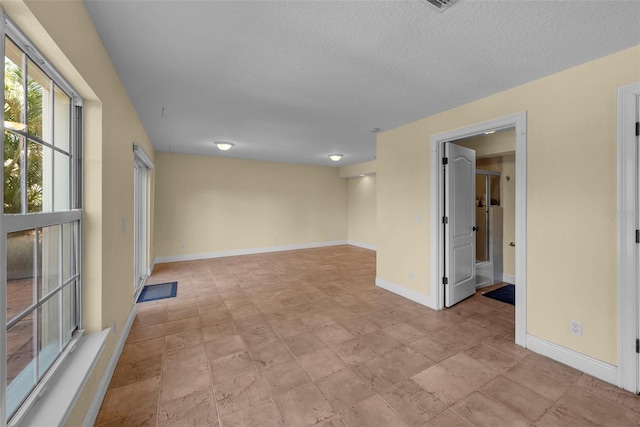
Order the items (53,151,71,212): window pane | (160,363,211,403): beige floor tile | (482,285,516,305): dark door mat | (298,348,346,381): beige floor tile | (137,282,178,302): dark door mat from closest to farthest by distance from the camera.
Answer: (53,151,71,212): window pane
(160,363,211,403): beige floor tile
(298,348,346,381): beige floor tile
(482,285,516,305): dark door mat
(137,282,178,302): dark door mat

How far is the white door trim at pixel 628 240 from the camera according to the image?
188 centimetres

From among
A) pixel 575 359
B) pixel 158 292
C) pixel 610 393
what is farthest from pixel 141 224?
pixel 610 393

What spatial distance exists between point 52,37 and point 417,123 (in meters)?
3.53

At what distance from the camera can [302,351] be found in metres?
2.39

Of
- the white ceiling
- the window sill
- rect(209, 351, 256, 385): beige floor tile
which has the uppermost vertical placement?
the white ceiling

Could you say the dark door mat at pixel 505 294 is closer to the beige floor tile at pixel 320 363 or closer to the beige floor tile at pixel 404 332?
the beige floor tile at pixel 404 332

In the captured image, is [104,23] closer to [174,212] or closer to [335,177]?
[174,212]

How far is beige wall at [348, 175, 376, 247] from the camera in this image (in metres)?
7.77

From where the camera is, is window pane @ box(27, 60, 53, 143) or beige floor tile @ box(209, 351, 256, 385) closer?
window pane @ box(27, 60, 53, 143)

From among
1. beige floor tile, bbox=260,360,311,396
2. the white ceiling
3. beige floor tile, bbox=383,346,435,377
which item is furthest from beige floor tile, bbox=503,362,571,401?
the white ceiling

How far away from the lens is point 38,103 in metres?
1.33

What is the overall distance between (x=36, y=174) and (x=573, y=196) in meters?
3.72

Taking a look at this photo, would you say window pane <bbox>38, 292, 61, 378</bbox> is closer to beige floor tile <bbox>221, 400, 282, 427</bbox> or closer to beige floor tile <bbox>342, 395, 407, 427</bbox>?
beige floor tile <bbox>221, 400, 282, 427</bbox>

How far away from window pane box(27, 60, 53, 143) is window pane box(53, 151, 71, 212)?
161 mm
